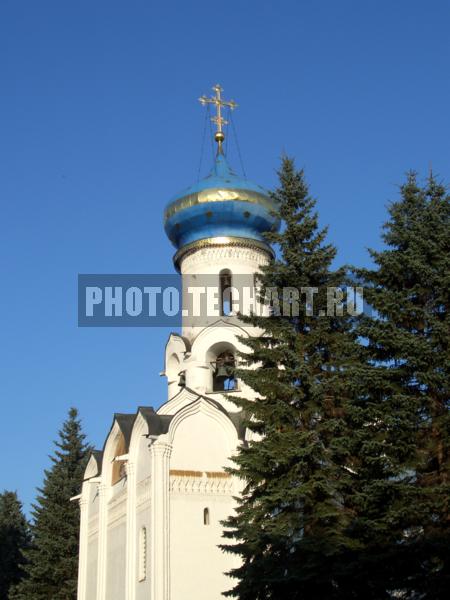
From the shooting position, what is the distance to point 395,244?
11.7 m

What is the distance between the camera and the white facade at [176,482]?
53.3 ft

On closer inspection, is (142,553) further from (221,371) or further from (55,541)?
(55,541)

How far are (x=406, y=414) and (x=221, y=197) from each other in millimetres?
10542

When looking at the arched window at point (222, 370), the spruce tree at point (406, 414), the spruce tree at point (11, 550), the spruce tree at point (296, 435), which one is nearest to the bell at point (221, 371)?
the arched window at point (222, 370)

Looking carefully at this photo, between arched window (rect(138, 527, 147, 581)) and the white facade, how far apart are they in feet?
0.06

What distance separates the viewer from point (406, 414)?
412 inches

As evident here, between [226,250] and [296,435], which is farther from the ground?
[226,250]

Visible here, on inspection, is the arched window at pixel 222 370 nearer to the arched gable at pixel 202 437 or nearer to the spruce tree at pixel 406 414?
the arched gable at pixel 202 437

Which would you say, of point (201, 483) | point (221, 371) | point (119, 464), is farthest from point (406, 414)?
point (119, 464)

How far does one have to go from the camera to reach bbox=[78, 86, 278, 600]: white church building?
1633 cm

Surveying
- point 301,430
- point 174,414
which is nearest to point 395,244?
point 301,430

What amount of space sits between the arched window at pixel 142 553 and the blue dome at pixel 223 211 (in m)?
6.93

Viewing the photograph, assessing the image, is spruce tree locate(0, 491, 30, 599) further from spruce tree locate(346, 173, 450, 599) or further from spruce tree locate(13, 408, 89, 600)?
spruce tree locate(346, 173, 450, 599)

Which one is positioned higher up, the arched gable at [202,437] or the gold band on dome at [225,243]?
the gold band on dome at [225,243]
